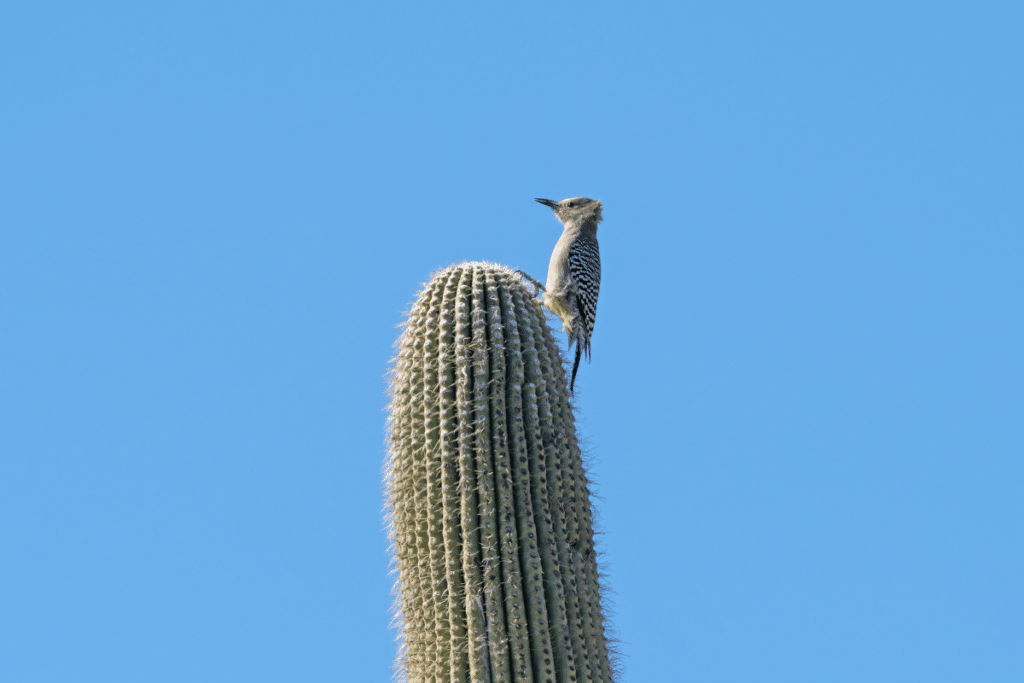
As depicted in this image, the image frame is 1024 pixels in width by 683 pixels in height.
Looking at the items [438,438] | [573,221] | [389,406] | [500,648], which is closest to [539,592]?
[500,648]

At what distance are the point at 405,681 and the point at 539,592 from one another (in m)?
1.01

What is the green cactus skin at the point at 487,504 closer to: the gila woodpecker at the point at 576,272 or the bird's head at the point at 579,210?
the gila woodpecker at the point at 576,272

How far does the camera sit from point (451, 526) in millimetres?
5625

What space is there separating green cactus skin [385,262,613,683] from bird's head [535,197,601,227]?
568 cm

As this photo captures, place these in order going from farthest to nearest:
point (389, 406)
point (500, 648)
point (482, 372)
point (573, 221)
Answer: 1. point (573, 221)
2. point (389, 406)
3. point (482, 372)
4. point (500, 648)

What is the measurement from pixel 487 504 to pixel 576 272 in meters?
5.25

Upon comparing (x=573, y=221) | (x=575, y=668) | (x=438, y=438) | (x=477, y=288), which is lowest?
(x=575, y=668)

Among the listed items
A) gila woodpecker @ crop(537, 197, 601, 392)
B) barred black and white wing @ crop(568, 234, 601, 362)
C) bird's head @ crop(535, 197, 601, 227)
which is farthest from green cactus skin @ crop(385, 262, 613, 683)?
bird's head @ crop(535, 197, 601, 227)

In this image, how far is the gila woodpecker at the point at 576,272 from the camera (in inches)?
399

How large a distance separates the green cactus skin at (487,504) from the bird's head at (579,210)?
5.68m

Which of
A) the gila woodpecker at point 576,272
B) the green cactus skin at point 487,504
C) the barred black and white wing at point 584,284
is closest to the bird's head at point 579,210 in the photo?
the gila woodpecker at point 576,272

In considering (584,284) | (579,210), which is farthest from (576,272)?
(579,210)

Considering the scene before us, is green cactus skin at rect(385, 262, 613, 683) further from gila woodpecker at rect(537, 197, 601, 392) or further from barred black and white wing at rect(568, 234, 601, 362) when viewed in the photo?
barred black and white wing at rect(568, 234, 601, 362)

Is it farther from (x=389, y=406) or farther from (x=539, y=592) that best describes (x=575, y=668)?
(x=389, y=406)
